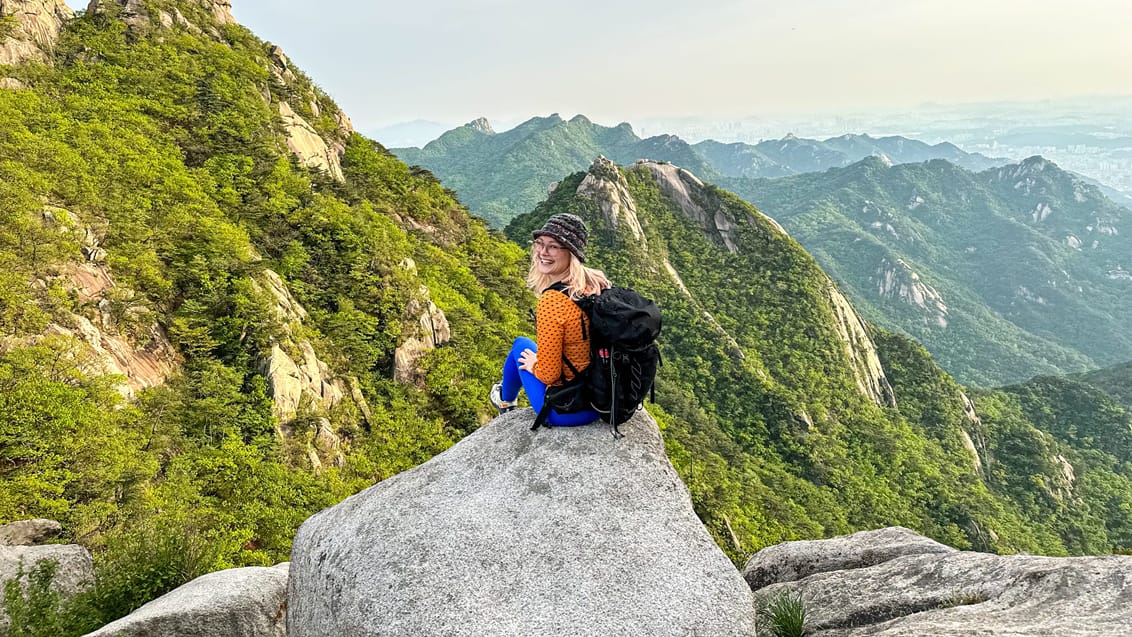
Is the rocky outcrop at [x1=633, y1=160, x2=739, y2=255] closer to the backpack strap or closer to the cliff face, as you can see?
the cliff face

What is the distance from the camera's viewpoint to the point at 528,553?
479cm

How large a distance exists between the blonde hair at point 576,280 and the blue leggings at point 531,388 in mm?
704

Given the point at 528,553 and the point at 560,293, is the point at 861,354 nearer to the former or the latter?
the point at 560,293

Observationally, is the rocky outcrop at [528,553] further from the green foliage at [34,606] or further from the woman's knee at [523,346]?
the green foliage at [34,606]

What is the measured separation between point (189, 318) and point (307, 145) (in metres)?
20.3

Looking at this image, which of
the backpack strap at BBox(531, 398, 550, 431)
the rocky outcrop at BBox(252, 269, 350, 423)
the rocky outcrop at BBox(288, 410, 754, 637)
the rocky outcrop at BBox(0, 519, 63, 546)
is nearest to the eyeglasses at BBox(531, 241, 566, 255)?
the backpack strap at BBox(531, 398, 550, 431)

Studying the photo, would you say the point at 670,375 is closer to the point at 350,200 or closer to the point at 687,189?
the point at 350,200

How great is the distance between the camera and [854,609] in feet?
18.0

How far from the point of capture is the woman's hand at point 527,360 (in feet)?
19.0

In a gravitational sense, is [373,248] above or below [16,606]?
above

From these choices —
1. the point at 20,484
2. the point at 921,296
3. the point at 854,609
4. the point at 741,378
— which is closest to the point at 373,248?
the point at 20,484

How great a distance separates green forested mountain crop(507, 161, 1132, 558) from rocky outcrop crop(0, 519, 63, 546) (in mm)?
25074

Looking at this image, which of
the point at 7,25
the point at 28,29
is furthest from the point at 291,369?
the point at 28,29

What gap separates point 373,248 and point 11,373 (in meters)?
14.9
